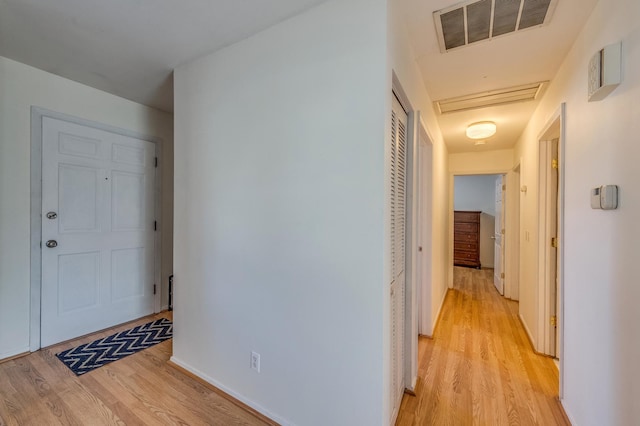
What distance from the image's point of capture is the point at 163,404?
1701 mm

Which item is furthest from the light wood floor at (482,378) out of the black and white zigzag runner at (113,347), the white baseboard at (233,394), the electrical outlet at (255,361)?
the black and white zigzag runner at (113,347)

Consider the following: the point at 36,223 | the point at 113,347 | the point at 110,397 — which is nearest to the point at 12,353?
the point at 113,347

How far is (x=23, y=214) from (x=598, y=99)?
4.01m

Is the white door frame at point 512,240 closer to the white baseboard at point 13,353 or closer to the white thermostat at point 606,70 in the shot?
the white thermostat at point 606,70

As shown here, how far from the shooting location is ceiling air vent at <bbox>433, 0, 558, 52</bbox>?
1.37 m

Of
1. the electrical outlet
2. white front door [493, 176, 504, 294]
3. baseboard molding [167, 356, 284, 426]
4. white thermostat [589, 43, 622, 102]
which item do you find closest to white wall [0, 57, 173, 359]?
baseboard molding [167, 356, 284, 426]

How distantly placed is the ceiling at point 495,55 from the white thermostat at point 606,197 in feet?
3.15

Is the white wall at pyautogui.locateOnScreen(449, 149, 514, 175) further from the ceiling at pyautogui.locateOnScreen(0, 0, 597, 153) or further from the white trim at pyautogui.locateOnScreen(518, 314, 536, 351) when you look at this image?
the white trim at pyautogui.locateOnScreen(518, 314, 536, 351)

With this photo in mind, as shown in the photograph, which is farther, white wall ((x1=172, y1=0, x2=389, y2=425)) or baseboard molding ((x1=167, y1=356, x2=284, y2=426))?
baseboard molding ((x1=167, y1=356, x2=284, y2=426))

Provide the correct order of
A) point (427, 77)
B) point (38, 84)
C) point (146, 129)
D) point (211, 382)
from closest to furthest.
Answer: point (211, 382) < point (427, 77) < point (38, 84) < point (146, 129)

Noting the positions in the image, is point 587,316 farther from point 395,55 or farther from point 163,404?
point 163,404

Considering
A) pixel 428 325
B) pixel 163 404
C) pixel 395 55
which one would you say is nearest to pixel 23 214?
pixel 163 404

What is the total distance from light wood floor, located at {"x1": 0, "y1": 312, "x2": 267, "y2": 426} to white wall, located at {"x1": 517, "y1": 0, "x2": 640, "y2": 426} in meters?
1.79

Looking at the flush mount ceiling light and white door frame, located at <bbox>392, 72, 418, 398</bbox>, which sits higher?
the flush mount ceiling light
